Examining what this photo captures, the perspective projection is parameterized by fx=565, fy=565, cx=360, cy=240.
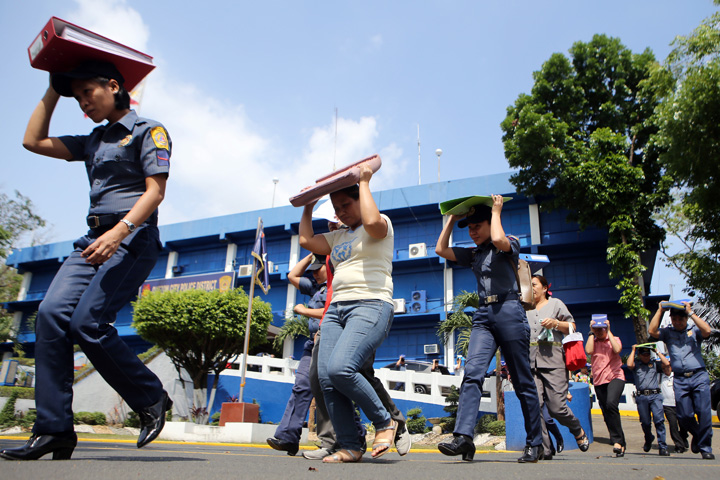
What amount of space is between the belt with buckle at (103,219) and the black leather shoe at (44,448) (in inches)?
41.2

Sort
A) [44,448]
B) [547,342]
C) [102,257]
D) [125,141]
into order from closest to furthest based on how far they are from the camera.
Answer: [44,448], [102,257], [125,141], [547,342]

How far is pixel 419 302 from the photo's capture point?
3011cm

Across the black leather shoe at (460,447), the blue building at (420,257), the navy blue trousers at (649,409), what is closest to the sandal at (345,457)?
the black leather shoe at (460,447)

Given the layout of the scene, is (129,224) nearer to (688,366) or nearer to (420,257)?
(688,366)

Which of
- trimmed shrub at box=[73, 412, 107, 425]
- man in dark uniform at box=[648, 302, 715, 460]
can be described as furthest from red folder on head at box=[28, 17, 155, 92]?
trimmed shrub at box=[73, 412, 107, 425]

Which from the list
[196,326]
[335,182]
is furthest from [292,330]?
[335,182]

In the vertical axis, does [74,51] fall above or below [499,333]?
above

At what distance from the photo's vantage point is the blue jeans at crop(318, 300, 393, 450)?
3.21 meters

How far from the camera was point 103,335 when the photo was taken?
110 inches

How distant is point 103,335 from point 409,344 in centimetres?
2789

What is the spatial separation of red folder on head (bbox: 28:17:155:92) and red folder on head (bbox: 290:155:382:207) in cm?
115

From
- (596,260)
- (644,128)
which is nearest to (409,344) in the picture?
(596,260)

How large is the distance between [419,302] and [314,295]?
25.1m

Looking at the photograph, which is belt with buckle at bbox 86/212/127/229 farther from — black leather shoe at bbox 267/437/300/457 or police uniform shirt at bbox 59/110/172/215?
black leather shoe at bbox 267/437/300/457
